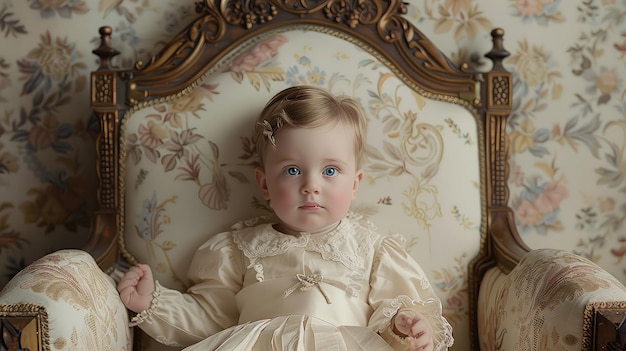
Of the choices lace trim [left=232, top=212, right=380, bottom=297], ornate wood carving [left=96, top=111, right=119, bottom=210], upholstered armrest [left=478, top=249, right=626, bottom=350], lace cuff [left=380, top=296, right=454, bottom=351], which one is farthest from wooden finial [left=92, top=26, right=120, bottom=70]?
upholstered armrest [left=478, top=249, right=626, bottom=350]

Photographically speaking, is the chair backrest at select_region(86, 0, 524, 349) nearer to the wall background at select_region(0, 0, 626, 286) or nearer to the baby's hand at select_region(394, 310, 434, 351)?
the wall background at select_region(0, 0, 626, 286)

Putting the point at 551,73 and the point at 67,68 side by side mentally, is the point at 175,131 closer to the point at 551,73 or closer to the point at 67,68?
the point at 67,68

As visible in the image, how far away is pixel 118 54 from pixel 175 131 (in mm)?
262

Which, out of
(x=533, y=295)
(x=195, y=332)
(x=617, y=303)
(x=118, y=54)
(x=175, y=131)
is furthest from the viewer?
(x=118, y=54)

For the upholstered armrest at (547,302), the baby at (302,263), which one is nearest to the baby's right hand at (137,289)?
the baby at (302,263)

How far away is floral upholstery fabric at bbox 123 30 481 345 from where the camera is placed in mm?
1522

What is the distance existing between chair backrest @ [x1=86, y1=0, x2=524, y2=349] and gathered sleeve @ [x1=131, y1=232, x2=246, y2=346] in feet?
0.21

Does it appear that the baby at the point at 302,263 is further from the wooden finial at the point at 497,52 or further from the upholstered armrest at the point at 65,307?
the wooden finial at the point at 497,52

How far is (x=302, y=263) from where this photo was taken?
1.39 metres

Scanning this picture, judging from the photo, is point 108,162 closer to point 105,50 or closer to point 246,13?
point 105,50

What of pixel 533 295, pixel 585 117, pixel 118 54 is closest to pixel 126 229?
pixel 118 54

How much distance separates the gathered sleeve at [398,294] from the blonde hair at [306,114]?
20 centimetres

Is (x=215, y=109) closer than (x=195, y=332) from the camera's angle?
No

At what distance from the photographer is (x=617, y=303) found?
110 cm
